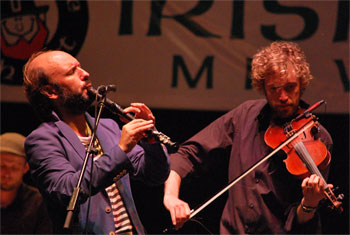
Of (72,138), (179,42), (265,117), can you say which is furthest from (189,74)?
(72,138)

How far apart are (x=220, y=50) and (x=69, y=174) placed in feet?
6.45

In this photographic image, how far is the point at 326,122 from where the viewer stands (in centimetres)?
410

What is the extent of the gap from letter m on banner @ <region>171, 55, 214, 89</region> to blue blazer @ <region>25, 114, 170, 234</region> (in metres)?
1.48

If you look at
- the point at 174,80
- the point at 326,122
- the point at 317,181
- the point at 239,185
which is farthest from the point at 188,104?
the point at 317,181

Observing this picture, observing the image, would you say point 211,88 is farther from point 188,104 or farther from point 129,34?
point 129,34

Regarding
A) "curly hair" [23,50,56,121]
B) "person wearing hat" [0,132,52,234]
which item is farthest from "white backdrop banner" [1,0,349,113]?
"curly hair" [23,50,56,121]

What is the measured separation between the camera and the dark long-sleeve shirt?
299cm

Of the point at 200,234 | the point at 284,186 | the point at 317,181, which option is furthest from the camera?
the point at 200,234

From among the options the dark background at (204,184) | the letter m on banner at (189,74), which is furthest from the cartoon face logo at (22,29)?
the letter m on banner at (189,74)

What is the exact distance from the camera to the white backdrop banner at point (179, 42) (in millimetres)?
3980

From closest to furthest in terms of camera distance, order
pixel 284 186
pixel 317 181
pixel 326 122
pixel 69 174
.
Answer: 1. pixel 69 174
2. pixel 317 181
3. pixel 284 186
4. pixel 326 122

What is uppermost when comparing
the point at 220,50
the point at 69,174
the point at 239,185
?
the point at 220,50

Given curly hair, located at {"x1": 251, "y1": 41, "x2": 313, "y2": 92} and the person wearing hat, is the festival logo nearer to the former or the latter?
the person wearing hat

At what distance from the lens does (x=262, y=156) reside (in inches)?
121
